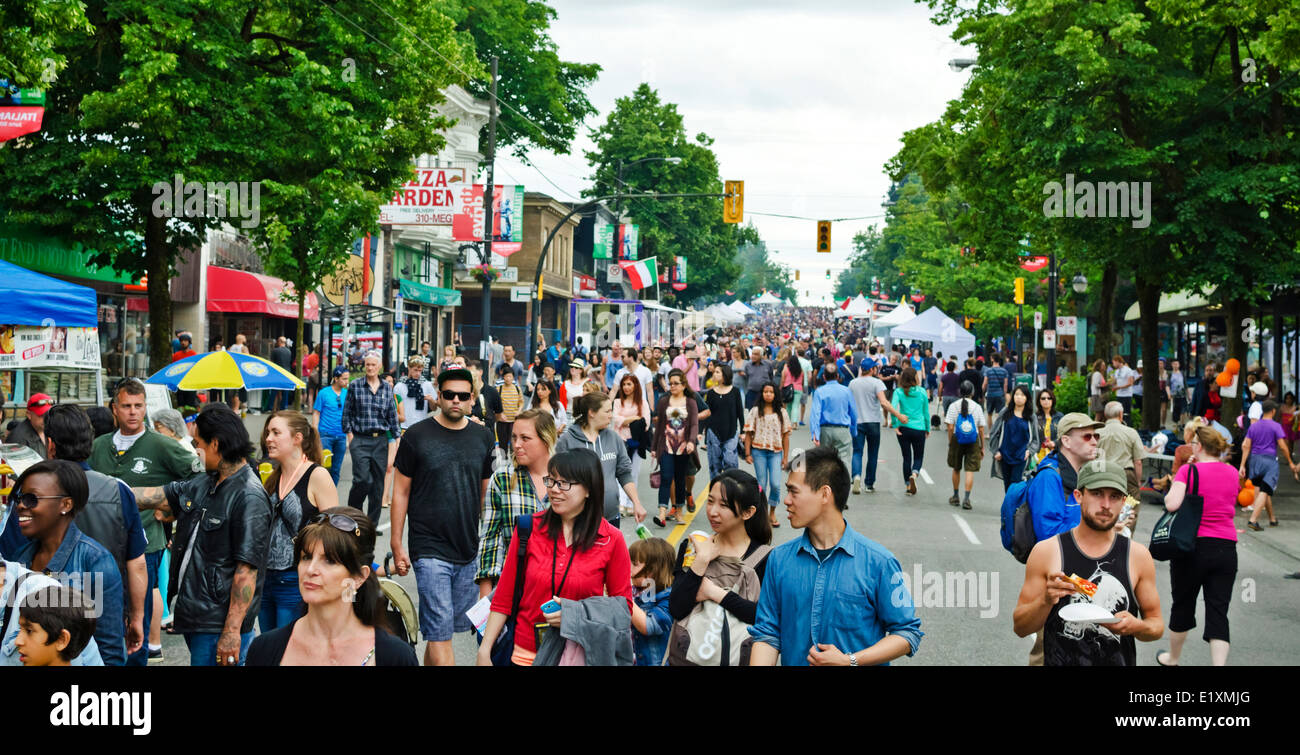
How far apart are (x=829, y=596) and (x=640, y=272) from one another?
56.1 m

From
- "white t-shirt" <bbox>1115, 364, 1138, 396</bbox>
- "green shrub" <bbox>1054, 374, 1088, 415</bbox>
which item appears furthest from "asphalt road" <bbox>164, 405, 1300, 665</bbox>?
"green shrub" <bbox>1054, 374, 1088, 415</bbox>

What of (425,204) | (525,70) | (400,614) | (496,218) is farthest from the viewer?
(525,70)

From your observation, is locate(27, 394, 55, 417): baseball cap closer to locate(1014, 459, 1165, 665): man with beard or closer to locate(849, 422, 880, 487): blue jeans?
locate(1014, 459, 1165, 665): man with beard

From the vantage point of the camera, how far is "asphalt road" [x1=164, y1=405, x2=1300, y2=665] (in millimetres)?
8508

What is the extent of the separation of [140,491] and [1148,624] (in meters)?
5.16

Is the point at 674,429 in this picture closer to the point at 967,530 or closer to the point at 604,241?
the point at 967,530

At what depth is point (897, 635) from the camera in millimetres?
4332

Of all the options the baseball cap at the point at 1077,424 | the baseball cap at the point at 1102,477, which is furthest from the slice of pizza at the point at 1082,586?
the baseball cap at the point at 1077,424

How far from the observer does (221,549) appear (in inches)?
217

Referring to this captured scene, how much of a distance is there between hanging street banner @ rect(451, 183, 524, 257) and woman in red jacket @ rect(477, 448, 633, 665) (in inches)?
966

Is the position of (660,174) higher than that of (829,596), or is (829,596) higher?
(660,174)

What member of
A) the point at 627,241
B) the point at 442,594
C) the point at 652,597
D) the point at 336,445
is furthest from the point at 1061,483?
the point at 627,241

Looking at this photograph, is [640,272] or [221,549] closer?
[221,549]
